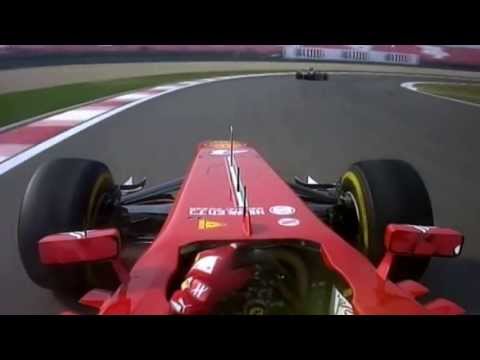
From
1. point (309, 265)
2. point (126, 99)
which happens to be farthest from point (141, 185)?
point (126, 99)

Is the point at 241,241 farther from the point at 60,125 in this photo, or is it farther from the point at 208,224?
the point at 60,125

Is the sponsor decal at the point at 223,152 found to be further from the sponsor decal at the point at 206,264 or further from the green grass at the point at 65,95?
the sponsor decal at the point at 206,264

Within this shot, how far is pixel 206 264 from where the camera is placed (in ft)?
4.74

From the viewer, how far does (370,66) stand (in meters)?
2.66

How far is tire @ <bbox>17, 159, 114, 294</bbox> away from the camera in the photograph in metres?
1.87

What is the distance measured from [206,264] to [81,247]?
0.32 metres

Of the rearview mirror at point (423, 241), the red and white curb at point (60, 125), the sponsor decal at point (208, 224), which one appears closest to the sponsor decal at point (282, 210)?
the sponsor decal at point (208, 224)

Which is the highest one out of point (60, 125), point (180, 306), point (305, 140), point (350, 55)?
point (350, 55)

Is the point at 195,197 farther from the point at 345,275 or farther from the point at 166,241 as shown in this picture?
the point at 345,275

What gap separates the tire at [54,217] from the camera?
1.87 metres

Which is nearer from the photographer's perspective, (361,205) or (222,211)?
(222,211)

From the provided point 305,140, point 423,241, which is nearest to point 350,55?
point 423,241

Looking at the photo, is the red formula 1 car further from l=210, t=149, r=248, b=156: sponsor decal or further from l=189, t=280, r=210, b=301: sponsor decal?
l=210, t=149, r=248, b=156: sponsor decal

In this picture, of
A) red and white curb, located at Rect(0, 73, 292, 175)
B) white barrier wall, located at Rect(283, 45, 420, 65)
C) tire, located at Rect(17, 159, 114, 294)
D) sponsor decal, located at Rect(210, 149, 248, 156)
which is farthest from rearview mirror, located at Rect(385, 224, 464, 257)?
red and white curb, located at Rect(0, 73, 292, 175)
